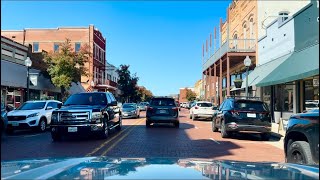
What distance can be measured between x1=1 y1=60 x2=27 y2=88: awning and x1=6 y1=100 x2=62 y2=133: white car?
7711 millimetres

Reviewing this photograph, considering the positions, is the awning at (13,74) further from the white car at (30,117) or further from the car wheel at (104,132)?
the car wheel at (104,132)

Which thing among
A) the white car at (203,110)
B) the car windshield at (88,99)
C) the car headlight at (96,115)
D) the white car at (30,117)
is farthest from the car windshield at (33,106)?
the white car at (203,110)

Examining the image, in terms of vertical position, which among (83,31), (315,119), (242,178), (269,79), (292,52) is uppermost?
(83,31)

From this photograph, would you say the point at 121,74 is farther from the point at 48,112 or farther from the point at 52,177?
the point at 52,177

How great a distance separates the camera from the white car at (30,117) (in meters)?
18.1

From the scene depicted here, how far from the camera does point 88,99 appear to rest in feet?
51.3

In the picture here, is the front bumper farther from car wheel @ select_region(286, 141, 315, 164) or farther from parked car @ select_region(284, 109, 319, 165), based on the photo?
car wheel @ select_region(286, 141, 315, 164)

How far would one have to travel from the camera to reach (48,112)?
780 inches

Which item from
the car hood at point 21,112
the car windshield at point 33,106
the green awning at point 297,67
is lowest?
the car hood at point 21,112

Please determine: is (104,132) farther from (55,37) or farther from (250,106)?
(55,37)

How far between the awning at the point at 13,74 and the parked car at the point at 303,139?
22.8m

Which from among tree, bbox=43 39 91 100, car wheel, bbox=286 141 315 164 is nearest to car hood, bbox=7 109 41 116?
car wheel, bbox=286 141 315 164

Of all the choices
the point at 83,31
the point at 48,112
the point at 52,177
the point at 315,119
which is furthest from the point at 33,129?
the point at 83,31

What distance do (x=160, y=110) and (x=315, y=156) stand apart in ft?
49.3
